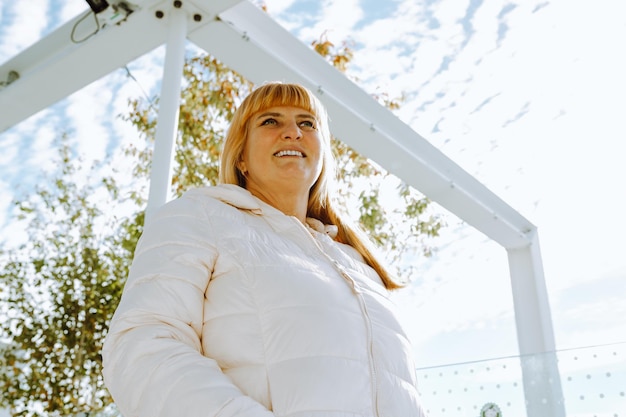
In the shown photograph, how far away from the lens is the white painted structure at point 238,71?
248 cm

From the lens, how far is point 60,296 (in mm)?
4828

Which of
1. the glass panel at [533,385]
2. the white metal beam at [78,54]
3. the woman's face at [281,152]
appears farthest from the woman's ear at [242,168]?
the glass panel at [533,385]

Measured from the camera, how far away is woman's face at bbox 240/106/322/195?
149cm

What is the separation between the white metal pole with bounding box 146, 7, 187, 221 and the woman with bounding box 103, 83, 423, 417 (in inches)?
37.3

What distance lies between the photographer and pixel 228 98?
462 cm

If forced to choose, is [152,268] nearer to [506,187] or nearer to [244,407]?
[244,407]

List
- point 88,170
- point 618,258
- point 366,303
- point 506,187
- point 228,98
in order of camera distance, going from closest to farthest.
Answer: point 366,303 → point 618,258 → point 506,187 → point 228,98 → point 88,170

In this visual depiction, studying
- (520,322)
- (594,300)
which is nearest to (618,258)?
(594,300)

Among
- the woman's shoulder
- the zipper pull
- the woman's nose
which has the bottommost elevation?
the zipper pull

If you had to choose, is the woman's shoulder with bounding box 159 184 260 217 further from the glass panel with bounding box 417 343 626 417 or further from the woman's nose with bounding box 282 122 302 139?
the glass panel with bounding box 417 343 626 417

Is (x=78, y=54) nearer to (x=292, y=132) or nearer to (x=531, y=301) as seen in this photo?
(x=292, y=132)

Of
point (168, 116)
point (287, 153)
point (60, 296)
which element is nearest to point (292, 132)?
point (287, 153)

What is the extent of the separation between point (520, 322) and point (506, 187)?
782 mm

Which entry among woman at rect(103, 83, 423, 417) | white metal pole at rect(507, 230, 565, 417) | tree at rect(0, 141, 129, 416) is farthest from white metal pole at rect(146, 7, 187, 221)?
tree at rect(0, 141, 129, 416)
